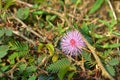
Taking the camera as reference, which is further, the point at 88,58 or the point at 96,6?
the point at 96,6

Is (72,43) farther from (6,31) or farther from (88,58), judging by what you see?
(6,31)

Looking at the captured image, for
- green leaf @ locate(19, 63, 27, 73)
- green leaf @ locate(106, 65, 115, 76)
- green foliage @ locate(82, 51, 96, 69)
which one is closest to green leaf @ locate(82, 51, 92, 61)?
green foliage @ locate(82, 51, 96, 69)

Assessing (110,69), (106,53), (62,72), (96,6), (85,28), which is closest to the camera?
(62,72)

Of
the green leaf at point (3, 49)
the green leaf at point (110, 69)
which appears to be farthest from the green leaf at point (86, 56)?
the green leaf at point (3, 49)

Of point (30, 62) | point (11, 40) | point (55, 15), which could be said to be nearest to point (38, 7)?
point (55, 15)

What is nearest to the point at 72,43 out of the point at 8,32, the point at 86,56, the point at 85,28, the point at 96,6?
the point at 86,56

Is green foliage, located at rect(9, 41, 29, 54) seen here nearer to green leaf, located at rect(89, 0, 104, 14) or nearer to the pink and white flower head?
the pink and white flower head

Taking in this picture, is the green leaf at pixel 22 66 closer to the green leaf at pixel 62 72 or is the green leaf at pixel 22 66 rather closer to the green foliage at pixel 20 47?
the green foliage at pixel 20 47
